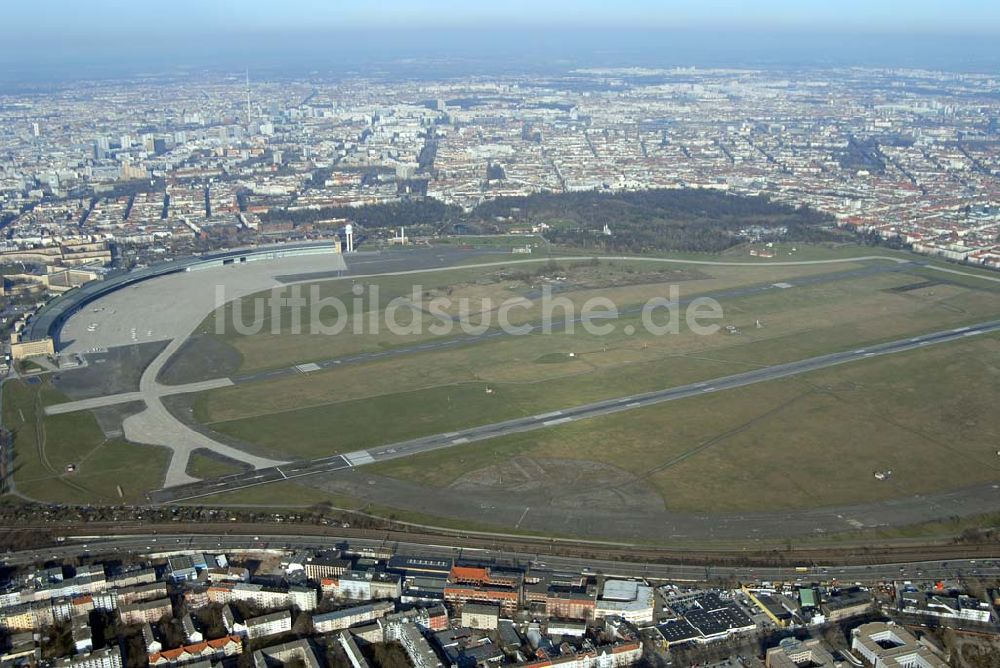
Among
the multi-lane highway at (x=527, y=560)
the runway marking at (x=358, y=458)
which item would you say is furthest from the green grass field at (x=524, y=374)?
the multi-lane highway at (x=527, y=560)

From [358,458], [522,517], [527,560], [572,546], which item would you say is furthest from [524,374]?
[527,560]

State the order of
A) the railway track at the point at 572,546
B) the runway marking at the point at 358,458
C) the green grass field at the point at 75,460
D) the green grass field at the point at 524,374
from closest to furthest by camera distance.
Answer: the railway track at the point at 572,546 → the green grass field at the point at 75,460 → the runway marking at the point at 358,458 → the green grass field at the point at 524,374

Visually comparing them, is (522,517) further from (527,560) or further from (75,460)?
(75,460)

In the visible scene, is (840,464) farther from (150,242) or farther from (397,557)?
(150,242)

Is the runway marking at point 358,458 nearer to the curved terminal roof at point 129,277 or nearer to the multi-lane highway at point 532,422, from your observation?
the multi-lane highway at point 532,422

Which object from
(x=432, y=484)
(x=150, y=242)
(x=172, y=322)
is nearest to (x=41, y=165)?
(x=150, y=242)

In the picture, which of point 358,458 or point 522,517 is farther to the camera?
point 358,458
